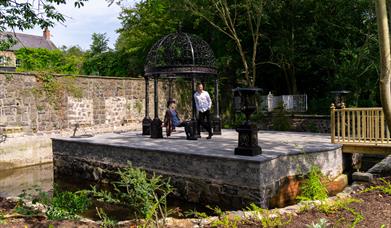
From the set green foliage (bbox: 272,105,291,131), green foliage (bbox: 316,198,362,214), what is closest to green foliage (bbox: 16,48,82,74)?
green foliage (bbox: 272,105,291,131)

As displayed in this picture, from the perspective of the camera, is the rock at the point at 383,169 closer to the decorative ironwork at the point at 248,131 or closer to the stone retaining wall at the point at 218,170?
the stone retaining wall at the point at 218,170

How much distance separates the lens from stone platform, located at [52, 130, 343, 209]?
6480mm

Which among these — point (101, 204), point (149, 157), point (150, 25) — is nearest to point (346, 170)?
point (149, 157)

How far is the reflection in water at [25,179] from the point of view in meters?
8.79

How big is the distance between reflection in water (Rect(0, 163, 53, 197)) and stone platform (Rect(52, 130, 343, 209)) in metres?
1.27

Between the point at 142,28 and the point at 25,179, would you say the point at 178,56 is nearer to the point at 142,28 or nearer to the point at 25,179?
the point at 25,179

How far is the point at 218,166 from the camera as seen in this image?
6.95 meters

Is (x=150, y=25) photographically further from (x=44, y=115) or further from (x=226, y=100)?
(x=44, y=115)

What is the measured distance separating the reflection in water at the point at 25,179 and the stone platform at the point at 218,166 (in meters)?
1.27

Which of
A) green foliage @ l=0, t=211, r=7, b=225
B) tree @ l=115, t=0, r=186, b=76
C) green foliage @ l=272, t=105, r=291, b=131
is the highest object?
tree @ l=115, t=0, r=186, b=76

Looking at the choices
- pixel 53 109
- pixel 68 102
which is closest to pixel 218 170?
pixel 53 109

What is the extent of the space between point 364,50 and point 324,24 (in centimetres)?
373

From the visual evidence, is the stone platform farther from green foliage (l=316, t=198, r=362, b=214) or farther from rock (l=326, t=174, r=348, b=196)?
green foliage (l=316, t=198, r=362, b=214)

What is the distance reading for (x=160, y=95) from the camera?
56.9 ft
